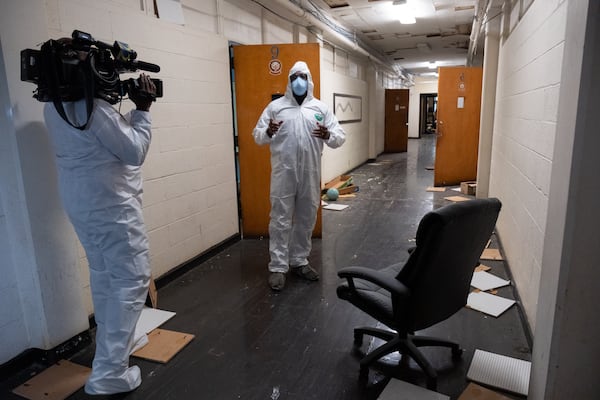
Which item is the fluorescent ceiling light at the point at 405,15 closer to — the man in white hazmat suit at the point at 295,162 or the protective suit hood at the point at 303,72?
the protective suit hood at the point at 303,72

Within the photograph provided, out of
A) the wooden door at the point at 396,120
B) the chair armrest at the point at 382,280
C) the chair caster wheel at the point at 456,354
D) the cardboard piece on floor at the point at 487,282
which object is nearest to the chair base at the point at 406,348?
the chair caster wheel at the point at 456,354

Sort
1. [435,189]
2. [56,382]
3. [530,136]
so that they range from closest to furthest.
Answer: [56,382] < [530,136] < [435,189]

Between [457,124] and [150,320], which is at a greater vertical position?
[457,124]

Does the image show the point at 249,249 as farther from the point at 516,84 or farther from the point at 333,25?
the point at 333,25

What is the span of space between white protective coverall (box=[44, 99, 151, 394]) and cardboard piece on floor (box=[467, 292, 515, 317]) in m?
1.98

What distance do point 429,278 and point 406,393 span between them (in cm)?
56

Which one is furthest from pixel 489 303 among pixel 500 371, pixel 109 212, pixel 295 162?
pixel 109 212

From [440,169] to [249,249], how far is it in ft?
12.9

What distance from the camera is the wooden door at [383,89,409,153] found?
1091 centimetres

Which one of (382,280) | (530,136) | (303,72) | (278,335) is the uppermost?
(303,72)

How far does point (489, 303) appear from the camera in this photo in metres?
2.51

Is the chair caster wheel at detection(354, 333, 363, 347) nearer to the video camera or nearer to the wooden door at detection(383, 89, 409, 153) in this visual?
the video camera

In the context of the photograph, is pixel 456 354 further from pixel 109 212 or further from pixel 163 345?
pixel 109 212

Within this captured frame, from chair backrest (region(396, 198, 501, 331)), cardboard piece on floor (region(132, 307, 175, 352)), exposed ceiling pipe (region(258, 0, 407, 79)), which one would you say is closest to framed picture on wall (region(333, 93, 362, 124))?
exposed ceiling pipe (region(258, 0, 407, 79))
